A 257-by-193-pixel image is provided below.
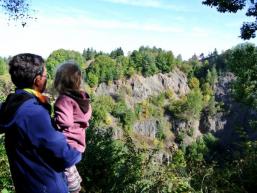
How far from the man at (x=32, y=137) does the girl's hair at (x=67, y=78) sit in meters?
0.42

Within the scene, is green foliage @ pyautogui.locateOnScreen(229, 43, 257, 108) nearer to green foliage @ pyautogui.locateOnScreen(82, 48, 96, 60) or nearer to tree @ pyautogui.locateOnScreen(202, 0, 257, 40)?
tree @ pyautogui.locateOnScreen(202, 0, 257, 40)

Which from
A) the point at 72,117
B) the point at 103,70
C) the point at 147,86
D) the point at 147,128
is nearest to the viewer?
the point at 72,117

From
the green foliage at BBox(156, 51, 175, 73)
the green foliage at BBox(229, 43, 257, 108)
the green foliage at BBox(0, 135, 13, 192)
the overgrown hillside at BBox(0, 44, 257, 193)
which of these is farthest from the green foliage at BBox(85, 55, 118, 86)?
the green foliage at BBox(0, 135, 13, 192)

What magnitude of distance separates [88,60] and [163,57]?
2690cm

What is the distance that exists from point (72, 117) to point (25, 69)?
0.63m

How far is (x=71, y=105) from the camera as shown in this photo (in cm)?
345

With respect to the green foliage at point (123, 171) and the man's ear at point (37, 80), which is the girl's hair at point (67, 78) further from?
the green foliage at point (123, 171)

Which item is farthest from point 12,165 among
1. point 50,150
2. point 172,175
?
point 172,175

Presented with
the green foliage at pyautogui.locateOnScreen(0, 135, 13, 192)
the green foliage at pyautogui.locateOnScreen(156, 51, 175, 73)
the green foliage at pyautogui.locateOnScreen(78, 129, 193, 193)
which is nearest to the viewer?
the green foliage at pyautogui.locateOnScreen(0, 135, 13, 192)

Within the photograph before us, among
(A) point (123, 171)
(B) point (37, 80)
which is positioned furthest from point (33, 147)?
(A) point (123, 171)

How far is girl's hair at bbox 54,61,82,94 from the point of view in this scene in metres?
3.46

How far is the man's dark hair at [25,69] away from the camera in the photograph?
2967mm

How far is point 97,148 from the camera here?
7.25m

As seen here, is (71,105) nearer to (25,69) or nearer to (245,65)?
(25,69)
